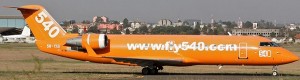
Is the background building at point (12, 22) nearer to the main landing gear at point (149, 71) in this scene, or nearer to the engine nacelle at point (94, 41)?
the engine nacelle at point (94, 41)

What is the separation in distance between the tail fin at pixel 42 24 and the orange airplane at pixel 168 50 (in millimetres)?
191

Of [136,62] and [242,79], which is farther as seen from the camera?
[136,62]

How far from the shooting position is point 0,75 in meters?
30.3

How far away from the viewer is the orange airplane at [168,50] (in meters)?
33.3

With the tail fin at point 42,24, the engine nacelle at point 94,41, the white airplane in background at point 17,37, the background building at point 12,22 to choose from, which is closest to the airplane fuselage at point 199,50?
the engine nacelle at point 94,41

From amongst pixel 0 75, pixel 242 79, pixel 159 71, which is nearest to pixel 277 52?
pixel 242 79

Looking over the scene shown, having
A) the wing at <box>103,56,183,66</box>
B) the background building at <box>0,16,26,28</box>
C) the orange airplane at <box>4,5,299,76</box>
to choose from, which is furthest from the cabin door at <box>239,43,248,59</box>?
the background building at <box>0,16,26,28</box>

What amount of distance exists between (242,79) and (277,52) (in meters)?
4.73

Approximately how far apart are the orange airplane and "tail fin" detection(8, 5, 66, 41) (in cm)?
19

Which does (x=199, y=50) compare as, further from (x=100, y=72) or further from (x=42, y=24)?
(x=42, y=24)

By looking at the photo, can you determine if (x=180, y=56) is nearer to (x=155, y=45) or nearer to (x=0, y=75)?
(x=155, y=45)

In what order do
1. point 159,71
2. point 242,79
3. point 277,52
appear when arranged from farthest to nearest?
point 159,71
point 277,52
point 242,79

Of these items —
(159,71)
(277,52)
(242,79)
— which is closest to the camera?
(242,79)

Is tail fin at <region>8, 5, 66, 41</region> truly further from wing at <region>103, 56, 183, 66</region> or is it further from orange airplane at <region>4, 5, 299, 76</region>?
wing at <region>103, 56, 183, 66</region>
